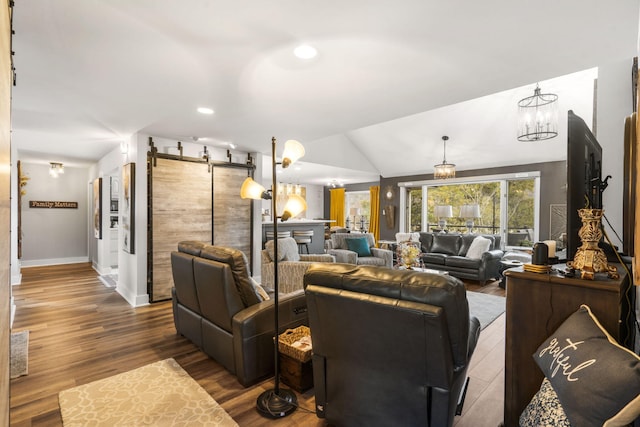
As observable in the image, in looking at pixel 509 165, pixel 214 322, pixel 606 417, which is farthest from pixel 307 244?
pixel 606 417

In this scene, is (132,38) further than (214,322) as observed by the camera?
No

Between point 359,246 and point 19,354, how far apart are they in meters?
4.90

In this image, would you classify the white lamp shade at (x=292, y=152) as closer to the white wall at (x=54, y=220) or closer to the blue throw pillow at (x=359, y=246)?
the blue throw pillow at (x=359, y=246)

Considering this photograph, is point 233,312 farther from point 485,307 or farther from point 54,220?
point 54,220

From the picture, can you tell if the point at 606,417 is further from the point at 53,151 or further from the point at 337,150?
the point at 53,151

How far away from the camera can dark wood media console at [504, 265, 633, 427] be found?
1441 mm

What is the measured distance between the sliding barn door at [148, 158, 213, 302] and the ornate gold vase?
14.7ft

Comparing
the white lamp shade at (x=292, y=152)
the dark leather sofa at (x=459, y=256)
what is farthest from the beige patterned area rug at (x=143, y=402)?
the dark leather sofa at (x=459, y=256)

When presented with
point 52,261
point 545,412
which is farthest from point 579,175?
point 52,261

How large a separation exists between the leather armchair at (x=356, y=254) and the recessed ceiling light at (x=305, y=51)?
405 cm

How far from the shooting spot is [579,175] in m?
1.65

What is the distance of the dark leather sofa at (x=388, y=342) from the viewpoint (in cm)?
138

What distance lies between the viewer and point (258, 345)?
232cm

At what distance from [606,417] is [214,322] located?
7.77 feet
